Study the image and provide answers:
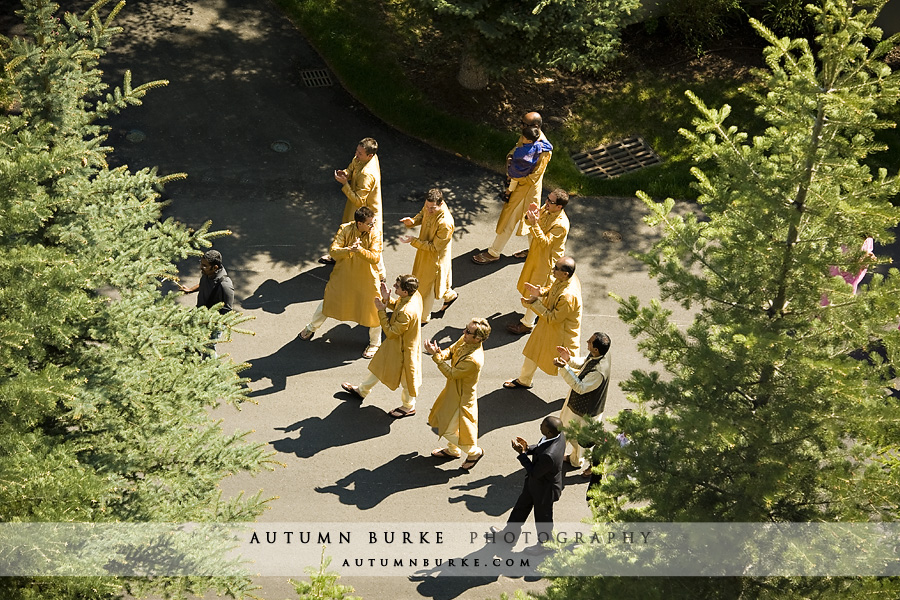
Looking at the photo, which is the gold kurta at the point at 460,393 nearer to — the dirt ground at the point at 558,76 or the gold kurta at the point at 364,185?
the gold kurta at the point at 364,185

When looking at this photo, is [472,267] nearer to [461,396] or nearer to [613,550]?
→ [461,396]

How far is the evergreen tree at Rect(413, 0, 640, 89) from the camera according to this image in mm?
13188

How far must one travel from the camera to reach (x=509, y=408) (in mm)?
10812

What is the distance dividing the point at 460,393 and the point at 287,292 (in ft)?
11.5

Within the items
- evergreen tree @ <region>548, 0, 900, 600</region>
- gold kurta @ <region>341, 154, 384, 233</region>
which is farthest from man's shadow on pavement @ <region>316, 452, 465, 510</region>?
evergreen tree @ <region>548, 0, 900, 600</region>

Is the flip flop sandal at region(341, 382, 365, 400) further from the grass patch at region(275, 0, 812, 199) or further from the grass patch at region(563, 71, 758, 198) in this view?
the grass patch at region(563, 71, 758, 198)

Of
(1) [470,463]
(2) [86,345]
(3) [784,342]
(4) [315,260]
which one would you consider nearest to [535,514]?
(1) [470,463]

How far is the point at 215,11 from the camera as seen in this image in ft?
55.1

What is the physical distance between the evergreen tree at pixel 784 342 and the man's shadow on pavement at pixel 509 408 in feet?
13.2

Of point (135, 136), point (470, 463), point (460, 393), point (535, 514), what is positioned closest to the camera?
point (535, 514)

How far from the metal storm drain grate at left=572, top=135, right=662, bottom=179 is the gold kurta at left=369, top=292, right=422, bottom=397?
5.66m

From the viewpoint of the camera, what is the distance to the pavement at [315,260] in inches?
384

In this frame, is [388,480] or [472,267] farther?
[472,267]

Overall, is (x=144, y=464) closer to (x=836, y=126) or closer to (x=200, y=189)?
(x=836, y=126)
